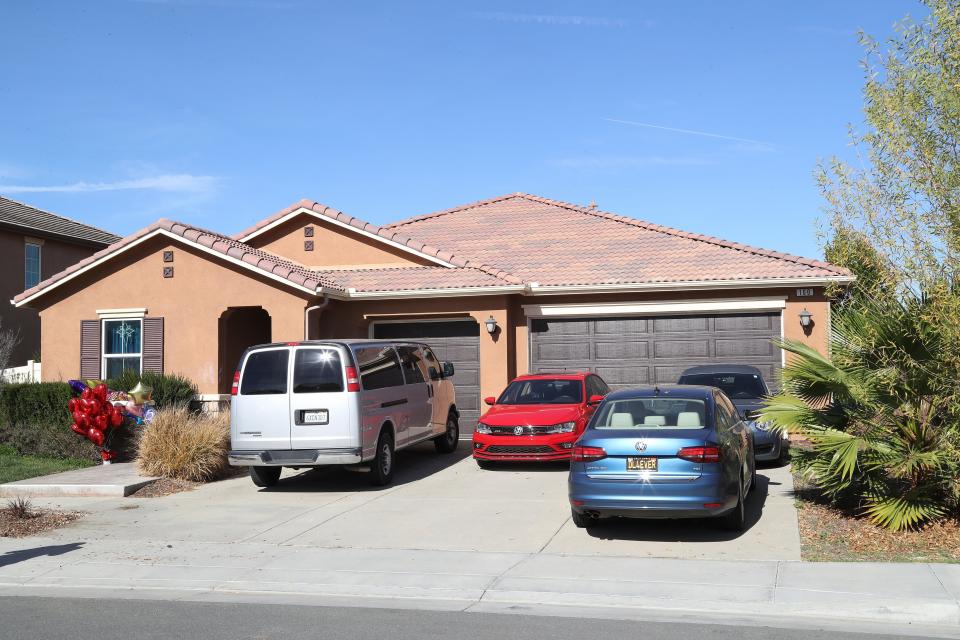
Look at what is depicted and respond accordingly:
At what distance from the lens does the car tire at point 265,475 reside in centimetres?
1322

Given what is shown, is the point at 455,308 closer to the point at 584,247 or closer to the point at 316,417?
the point at 584,247

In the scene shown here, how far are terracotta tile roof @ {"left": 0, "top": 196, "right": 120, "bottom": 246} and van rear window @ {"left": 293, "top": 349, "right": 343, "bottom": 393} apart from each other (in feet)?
52.0

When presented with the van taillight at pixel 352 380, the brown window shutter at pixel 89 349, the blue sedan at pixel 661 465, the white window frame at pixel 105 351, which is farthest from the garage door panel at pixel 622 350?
the brown window shutter at pixel 89 349

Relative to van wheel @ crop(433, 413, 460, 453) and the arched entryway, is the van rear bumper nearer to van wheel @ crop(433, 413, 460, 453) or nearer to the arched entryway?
van wheel @ crop(433, 413, 460, 453)

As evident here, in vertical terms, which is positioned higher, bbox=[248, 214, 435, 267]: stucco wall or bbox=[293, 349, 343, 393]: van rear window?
bbox=[248, 214, 435, 267]: stucco wall

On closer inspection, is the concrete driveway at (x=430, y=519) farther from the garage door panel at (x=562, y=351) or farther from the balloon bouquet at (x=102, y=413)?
the garage door panel at (x=562, y=351)

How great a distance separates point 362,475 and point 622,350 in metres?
6.52

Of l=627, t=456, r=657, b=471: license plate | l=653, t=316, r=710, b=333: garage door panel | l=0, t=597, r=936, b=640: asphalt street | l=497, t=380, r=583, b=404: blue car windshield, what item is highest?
l=653, t=316, r=710, b=333: garage door panel

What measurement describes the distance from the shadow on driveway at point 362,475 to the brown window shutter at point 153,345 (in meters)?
4.62

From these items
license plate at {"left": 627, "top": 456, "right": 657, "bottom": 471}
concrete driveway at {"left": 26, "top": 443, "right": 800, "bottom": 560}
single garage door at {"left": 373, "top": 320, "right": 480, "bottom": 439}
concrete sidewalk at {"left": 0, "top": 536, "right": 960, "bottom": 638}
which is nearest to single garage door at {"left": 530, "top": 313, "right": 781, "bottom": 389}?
single garage door at {"left": 373, "top": 320, "right": 480, "bottom": 439}

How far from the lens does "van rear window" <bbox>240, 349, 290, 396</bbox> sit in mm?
12578

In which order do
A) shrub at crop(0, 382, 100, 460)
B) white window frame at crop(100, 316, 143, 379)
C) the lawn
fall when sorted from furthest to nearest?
white window frame at crop(100, 316, 143, 379) → shrub at crop(0, 382, 100, 460) → the lawn

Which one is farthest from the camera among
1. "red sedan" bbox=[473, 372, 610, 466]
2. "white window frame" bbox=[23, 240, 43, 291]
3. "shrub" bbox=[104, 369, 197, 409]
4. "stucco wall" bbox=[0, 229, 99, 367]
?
"white window frame" bbox=[23, 240, 43, 291]

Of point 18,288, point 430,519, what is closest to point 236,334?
point 430,519
